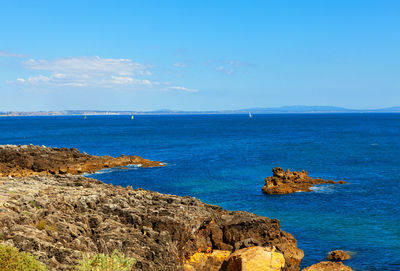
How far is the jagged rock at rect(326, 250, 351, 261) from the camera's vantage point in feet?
103

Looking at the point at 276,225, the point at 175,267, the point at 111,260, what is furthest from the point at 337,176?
the point at 111,260

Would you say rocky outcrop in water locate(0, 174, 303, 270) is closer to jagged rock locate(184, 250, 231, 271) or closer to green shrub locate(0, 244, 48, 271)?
jagged rock locate(184, 250, 231, 271)

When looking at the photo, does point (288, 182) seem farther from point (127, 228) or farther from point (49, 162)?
point (49, 162)

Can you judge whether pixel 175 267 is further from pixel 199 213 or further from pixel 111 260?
pixel 199 213

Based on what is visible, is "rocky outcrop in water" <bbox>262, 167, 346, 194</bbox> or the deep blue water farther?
"rocky outcrop in water" <bbox>262, 167, 346, 194</bbox>

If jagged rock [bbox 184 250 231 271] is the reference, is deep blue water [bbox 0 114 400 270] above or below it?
below

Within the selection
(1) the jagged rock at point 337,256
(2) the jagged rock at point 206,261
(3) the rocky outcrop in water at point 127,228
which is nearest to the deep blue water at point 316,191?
(1) the jagged rock at point 337,256

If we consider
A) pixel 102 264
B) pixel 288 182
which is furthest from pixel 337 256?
pixel 288 182

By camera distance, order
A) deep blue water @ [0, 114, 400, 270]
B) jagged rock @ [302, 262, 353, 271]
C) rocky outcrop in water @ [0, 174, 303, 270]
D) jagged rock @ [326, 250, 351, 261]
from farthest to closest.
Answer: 1. deep blue water @ [0, 114, 400, 270]
2. jagged rock @ [326, 250, 351, 261]
3. jagged rock @ [302, 262, 353, 271]
4. rocky outcrop in water @ [0, 174, 303, 270]

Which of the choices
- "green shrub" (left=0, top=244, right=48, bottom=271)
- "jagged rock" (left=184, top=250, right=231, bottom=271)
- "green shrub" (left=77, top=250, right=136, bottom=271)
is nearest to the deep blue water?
"jagged rock" (left=184, top=250, right=231, bottom=271)

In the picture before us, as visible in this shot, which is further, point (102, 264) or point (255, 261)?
point (255, 261)

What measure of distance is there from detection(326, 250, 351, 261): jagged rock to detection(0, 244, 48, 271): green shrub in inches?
902

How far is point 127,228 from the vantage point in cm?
2520

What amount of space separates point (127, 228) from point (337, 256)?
54.9 feet
